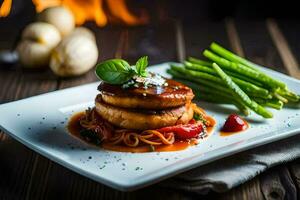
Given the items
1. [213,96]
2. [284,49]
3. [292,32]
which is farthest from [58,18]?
[292,32]

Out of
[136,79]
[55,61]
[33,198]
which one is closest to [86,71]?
[55,61]

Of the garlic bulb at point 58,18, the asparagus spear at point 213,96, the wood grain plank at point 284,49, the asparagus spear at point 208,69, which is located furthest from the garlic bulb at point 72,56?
the wood grain plank at point 284,49

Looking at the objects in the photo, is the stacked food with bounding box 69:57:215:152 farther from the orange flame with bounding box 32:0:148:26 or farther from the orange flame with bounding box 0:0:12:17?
the orange flame with bounding box 32:0:148:26

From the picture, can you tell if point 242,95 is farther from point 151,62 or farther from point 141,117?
point 151,62

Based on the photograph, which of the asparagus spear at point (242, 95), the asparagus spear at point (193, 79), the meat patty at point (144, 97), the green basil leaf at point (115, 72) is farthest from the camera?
the asparagus spear at point (193, 79)

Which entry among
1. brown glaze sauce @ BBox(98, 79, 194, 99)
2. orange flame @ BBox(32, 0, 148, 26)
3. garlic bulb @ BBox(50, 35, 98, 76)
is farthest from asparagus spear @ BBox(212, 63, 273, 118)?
orange flame @ BBox(32, 0, 148, 26)

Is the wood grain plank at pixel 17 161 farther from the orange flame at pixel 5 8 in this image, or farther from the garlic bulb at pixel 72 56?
the orange flame at pixel 5 8
